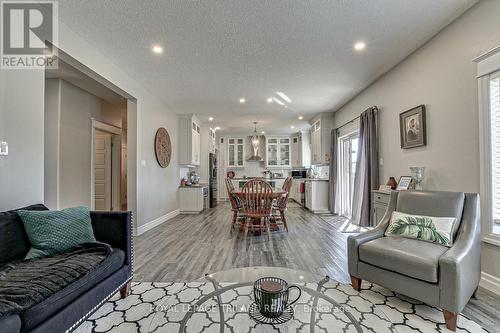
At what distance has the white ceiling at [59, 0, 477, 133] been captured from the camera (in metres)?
2.19

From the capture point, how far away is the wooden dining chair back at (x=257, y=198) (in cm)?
362

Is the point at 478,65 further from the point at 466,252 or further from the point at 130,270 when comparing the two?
the point at 130,270

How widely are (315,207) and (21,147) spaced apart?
18.9 feet

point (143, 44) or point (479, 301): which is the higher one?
point (143, 44)

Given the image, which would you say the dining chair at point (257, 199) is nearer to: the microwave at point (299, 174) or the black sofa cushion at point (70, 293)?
the black sofa cushion at point (70, 293)

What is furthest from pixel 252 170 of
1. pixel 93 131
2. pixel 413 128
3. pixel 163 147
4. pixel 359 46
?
pixel 359 46

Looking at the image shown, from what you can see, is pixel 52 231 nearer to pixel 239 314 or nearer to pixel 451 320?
pixel 239 314

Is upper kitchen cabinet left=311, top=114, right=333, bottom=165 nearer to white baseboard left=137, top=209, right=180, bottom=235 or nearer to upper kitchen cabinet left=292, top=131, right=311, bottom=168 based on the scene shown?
upper kitchen cabinet left=292, top=131, right=311, bottom=168

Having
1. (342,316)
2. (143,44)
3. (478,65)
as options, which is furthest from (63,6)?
(478,65)

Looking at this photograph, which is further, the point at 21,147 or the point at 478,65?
the point at 478,65

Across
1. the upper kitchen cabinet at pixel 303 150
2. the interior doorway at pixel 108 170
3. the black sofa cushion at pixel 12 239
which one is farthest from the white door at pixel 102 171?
the upper kitchen cabinet at pixel 303 150

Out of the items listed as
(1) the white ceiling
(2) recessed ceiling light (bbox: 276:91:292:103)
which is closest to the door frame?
(1) the white ceiling

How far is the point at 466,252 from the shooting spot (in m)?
1.68

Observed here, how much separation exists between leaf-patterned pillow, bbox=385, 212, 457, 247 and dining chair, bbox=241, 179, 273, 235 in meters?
1.79
